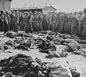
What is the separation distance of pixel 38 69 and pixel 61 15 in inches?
455

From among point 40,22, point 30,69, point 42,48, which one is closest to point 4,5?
point 40,22

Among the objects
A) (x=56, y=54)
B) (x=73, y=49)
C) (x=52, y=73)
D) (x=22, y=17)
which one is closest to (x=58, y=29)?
(x=22, y=17)

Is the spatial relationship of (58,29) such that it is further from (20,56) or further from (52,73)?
(52,73)

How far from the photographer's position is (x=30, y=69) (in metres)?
6.46

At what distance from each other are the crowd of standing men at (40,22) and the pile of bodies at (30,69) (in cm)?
962

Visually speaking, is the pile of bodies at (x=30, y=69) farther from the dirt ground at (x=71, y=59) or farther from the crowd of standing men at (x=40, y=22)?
the crowd of standing men at (x=40, y=22)

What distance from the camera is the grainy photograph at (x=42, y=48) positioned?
6.34m

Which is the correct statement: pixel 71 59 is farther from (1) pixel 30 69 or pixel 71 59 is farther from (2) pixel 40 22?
(2) pixel 40 22

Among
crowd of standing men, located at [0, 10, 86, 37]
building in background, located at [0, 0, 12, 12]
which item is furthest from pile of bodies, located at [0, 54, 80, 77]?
Answer: building in background, located at [0, 0, 12, 12]

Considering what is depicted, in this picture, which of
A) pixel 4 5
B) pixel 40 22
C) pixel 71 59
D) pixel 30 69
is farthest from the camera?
pixel 4 5

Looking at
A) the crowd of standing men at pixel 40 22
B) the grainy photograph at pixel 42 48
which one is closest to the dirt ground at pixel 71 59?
the grainy photograph at pixel 42 48

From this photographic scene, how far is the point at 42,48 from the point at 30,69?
13.7 feet

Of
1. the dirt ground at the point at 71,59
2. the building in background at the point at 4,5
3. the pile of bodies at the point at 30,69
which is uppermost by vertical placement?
the building in background at the point at 4,5

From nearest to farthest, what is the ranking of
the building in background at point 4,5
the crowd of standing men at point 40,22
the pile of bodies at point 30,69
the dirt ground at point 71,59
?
the pile of bodies at point 30,69 → the dirt ground at point 71,59 → the crowd of standing men at point 40,22 → the building in background at point 4,5
